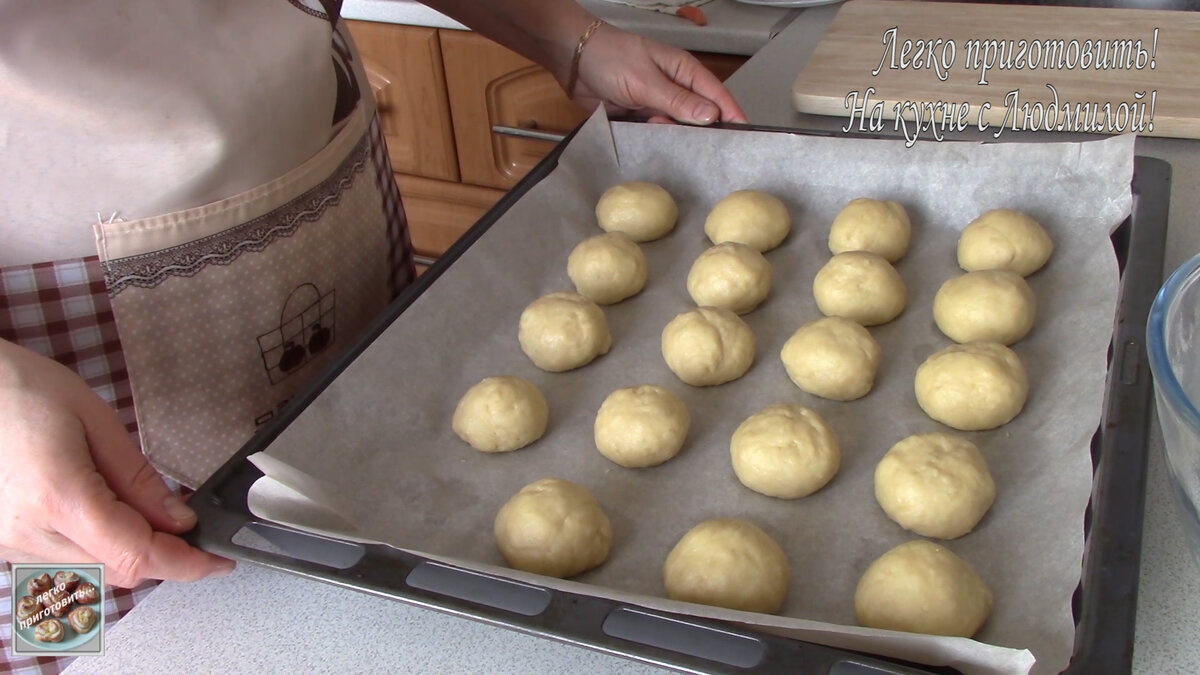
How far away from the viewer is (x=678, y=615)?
762 millimetres

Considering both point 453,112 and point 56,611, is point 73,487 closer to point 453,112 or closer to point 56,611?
point 56,611

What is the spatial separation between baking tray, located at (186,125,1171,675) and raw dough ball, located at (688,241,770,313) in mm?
473

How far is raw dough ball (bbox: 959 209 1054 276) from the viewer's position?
4.17ft

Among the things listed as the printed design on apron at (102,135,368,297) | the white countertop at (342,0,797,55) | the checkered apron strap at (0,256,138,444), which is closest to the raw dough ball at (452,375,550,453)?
the printed design on apron at (102,135,368,297)

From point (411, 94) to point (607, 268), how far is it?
1.46 meters

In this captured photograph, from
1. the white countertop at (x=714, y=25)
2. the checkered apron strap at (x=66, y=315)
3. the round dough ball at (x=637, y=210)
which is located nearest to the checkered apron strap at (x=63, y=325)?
the checkered apron strap at (x=66, y=315)

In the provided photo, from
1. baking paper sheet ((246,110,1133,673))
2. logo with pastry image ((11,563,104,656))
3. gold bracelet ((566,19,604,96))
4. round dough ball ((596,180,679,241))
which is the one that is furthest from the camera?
gold bracelet ((566,19,604,96))

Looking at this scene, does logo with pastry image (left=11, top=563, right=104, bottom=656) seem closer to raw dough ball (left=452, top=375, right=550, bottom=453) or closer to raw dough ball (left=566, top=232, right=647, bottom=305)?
raw dough ball (left=452, top=375, right=550, bottom=453)

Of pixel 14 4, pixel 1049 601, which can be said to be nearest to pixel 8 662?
pixel 14 4

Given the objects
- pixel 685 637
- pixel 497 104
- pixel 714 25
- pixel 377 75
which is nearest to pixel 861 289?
pixel 685 637

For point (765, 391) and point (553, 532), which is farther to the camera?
point (765, 391)

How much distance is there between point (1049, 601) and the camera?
2.89 feet

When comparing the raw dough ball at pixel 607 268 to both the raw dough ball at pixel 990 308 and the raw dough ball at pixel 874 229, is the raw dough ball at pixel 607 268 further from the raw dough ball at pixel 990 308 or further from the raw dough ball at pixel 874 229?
the raw dough ball at pixel 990 308

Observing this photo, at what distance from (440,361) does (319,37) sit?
17.3 inches
